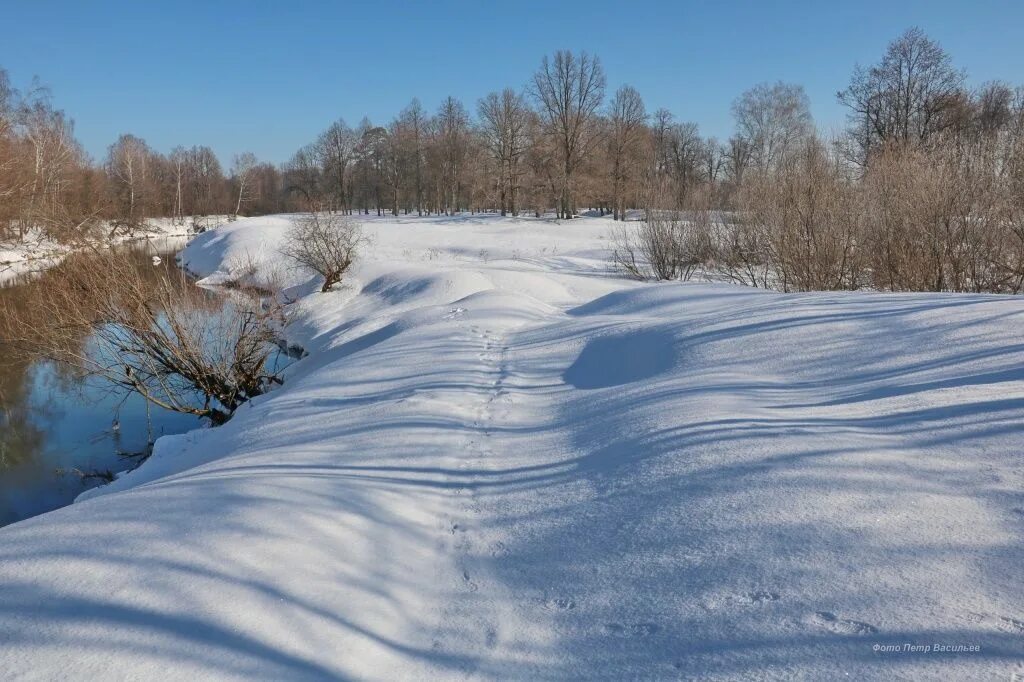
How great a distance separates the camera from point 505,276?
779 inches

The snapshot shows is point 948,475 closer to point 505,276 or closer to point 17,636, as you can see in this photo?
point 17,636

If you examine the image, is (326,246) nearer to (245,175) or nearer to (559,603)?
(559,603)

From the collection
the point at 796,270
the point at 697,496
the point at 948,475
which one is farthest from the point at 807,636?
the point at 796,270

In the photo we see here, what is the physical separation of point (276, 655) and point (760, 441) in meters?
3.29

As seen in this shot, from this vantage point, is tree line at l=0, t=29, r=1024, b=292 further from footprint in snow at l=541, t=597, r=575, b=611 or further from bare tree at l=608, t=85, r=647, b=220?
footprint in snow at l=541, t=597, r=575, b=611

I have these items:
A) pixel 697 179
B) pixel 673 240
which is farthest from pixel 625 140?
pixel 673 240

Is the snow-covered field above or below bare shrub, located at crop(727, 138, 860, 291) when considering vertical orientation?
below

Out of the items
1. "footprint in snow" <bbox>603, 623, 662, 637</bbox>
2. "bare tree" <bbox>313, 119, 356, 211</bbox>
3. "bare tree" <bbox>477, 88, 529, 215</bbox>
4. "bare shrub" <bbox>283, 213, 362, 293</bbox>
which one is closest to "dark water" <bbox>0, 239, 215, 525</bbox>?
"footprint in snow" <bbox>603, 623, 662, 637</bbox>

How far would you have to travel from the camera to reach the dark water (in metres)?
8.39

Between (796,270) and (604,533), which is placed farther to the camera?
(796,270)

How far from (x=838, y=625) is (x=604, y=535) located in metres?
1.37

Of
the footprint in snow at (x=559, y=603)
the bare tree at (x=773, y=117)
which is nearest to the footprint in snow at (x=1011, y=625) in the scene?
the footprint in snow at (x=559, y=603)

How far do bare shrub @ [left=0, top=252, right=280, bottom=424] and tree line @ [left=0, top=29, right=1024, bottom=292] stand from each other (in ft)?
3.47

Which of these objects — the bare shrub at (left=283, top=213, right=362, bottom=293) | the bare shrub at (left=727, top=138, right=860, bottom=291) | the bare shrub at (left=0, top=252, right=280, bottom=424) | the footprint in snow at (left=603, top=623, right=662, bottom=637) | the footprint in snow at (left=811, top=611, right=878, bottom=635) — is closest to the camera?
the footprint in snow at (left=811, top=611, right=878, bottom=635)
